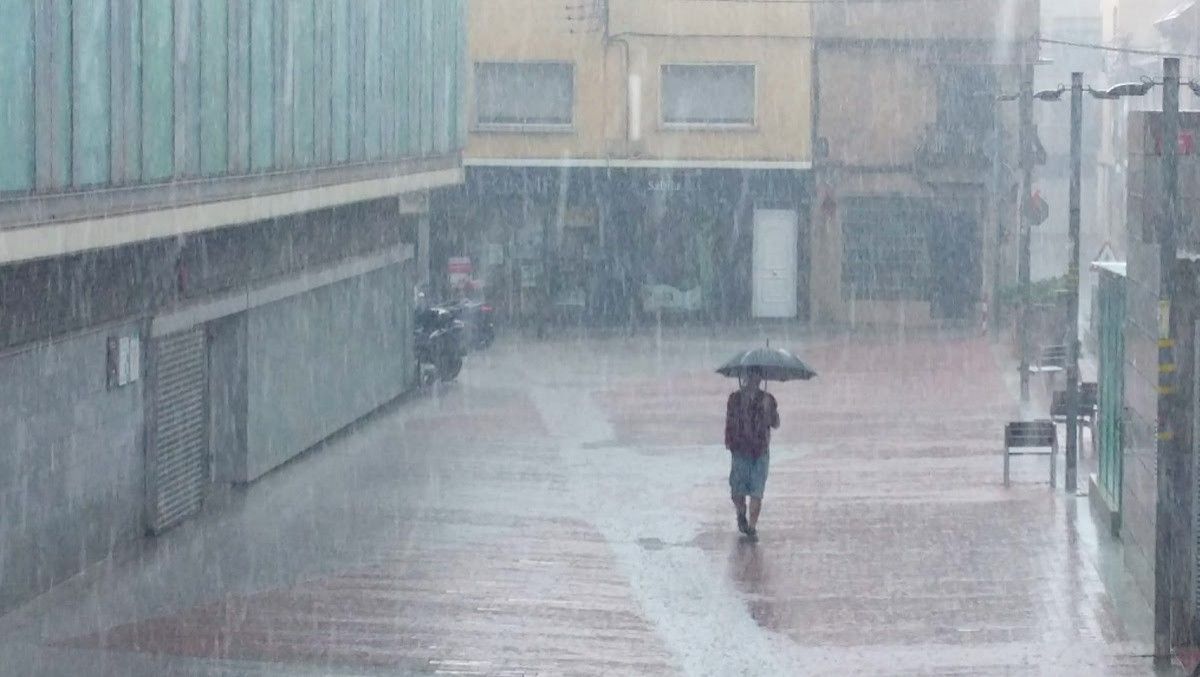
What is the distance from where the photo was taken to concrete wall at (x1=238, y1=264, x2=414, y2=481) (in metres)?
19.3

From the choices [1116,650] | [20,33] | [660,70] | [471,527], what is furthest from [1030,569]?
[660,70]

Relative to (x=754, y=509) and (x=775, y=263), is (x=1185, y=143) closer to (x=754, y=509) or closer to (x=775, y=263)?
(x=754, y=509)

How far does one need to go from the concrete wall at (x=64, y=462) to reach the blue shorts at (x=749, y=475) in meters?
5.22

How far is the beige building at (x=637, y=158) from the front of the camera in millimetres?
36094

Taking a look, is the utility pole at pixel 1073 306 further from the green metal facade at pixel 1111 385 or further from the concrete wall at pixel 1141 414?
the concrete wall at pixel 1141 414

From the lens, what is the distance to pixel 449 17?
25.7 m

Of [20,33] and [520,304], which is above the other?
[20,33]

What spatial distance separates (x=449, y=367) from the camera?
27.5 m

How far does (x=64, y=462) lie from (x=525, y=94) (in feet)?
75.4

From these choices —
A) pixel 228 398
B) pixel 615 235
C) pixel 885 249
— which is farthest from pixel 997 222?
pixel 228 398

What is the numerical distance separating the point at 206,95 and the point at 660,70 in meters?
21.0

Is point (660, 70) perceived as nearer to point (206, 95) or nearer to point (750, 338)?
point (750, 338)

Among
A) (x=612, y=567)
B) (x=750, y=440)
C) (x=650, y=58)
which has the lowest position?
(x=612, y=567)

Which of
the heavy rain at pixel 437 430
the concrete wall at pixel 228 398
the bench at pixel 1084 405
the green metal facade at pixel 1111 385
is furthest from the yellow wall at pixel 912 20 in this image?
the concrete wall at pixel 228 398
